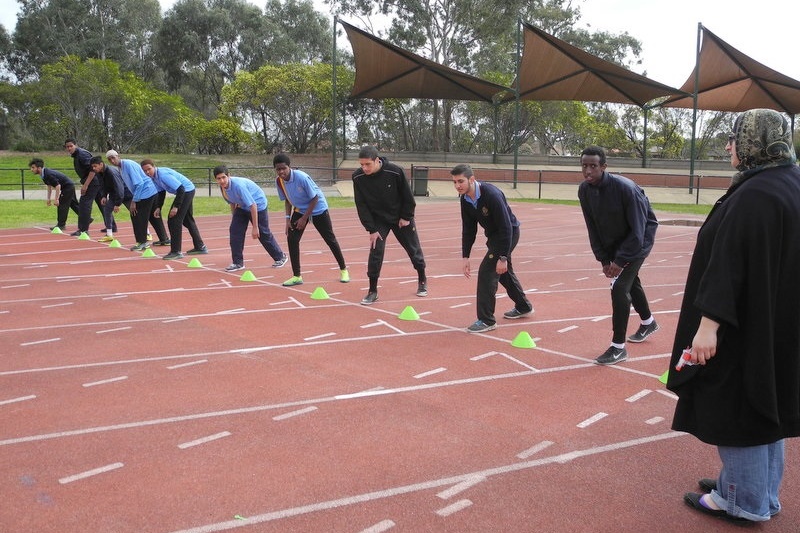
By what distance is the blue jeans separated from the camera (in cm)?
304

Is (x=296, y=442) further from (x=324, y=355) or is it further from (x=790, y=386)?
(x=790, y=386)

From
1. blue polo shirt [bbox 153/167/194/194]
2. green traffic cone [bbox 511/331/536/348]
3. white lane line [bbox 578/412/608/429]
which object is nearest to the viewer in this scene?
white lane line [bbox 578/412/608/429]

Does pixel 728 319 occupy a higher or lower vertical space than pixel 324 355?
higher

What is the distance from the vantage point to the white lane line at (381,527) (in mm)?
3188

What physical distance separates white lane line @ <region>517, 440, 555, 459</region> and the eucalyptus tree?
51.7 m

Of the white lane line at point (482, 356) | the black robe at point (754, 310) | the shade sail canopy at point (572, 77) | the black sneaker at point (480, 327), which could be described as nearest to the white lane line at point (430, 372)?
the white lane line at point (482, 356)

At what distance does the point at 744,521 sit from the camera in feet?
10.7

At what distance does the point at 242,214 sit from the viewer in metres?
10.9

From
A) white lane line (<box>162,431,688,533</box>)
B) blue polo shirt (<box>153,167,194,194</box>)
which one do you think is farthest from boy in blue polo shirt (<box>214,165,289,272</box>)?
white lane line (<box>162,431,688,533</box>)

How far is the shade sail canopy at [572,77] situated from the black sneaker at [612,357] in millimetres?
26656

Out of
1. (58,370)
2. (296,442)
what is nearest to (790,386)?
(296,442)

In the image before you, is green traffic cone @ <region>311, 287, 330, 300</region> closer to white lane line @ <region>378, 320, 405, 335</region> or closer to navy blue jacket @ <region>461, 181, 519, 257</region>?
white lane line @ <region>378, 320, 405, 335</region>

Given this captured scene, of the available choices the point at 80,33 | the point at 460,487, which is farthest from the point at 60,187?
the point at 80,33

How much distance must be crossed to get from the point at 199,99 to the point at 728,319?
53.9m
